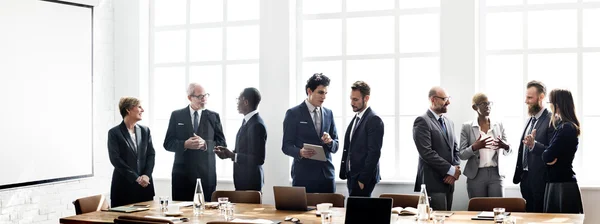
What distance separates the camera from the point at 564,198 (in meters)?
6.40

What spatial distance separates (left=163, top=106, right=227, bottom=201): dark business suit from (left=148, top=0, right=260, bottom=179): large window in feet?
3.36

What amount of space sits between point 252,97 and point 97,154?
Result: 8.30 ft

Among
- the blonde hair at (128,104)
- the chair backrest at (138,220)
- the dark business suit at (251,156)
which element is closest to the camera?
the chair backrest at (138,220)

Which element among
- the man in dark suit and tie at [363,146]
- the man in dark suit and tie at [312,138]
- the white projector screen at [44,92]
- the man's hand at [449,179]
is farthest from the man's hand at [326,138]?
the white projector screen at [44,92]

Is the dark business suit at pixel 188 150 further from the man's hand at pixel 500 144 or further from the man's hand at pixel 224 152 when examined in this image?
the man's hand at pixel 500 144

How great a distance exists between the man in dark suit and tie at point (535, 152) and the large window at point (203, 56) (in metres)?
3.59

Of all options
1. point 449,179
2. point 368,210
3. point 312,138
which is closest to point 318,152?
point 312,138

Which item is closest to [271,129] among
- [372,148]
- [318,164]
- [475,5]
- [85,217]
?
[318,164]

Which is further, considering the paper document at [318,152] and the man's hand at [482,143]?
the paper document at [318,152]

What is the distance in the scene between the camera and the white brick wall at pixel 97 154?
26.9 ft

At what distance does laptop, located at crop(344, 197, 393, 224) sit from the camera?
4504 mm

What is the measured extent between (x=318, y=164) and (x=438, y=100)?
1418mm

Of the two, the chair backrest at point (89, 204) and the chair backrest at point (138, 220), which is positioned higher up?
the chair backrest at point (138, 220)

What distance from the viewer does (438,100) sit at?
22.9 feet
